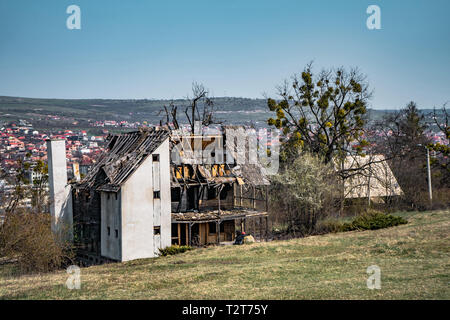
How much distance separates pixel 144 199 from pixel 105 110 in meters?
64.0

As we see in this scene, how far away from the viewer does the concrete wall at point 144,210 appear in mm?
31828

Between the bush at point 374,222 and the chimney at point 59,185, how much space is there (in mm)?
18798

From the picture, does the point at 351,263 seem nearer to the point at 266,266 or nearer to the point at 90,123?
the point at 266,266

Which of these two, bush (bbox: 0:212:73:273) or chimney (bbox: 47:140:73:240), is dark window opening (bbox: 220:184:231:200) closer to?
chimney (bbox: 47:140:73:240)

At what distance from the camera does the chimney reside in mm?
35562

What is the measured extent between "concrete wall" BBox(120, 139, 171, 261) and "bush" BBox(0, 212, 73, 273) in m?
5.17

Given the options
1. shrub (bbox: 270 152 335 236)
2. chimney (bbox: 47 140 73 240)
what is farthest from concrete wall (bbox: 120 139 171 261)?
shrub (bbox: 270 152 335 236)

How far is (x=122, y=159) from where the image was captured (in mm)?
34219

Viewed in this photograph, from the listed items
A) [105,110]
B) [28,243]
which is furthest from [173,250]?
[105,110]

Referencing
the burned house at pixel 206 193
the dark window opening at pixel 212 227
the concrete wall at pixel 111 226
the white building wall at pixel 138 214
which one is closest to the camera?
the white building wall at pixel 138 214

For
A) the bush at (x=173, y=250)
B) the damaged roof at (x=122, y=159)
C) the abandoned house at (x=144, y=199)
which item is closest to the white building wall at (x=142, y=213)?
the abandoned house at (x=144, y=199)

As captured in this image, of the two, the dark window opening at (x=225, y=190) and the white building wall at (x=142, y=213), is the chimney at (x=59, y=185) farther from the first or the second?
the dark window opening at (x=225, y=190)

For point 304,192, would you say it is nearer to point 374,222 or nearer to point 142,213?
point 374,222
